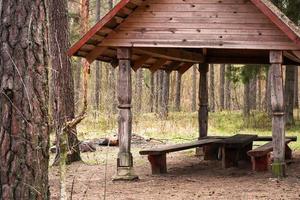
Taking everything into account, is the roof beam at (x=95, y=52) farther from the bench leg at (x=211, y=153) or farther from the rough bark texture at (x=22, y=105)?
the rough bark texture at (x=22, y=105)

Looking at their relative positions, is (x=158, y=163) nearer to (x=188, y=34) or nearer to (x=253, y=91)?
(x=188, y=34)

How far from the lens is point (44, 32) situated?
4812 millimetres

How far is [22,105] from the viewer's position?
468 cm

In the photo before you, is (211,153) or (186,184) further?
(211,153)

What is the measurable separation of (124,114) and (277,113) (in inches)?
122

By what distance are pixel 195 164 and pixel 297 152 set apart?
379 centimetres

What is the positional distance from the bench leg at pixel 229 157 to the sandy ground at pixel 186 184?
0.68 feet

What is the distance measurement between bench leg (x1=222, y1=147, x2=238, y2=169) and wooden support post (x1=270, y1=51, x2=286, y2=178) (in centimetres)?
208

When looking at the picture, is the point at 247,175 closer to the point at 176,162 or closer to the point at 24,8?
the point at 176,162

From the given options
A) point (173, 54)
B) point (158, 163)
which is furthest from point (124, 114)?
point (173, 54)

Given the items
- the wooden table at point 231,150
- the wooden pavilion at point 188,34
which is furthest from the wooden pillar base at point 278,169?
the wooden table at point 231,150

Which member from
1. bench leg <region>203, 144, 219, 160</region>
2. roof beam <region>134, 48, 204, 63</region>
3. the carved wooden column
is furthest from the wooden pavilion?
the carved wooden column

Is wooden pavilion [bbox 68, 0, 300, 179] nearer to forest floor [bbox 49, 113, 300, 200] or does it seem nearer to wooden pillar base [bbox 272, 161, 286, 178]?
wooden pillar base [bbox 272, 161, 286, 178]

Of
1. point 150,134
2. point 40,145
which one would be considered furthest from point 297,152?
point 40,145
